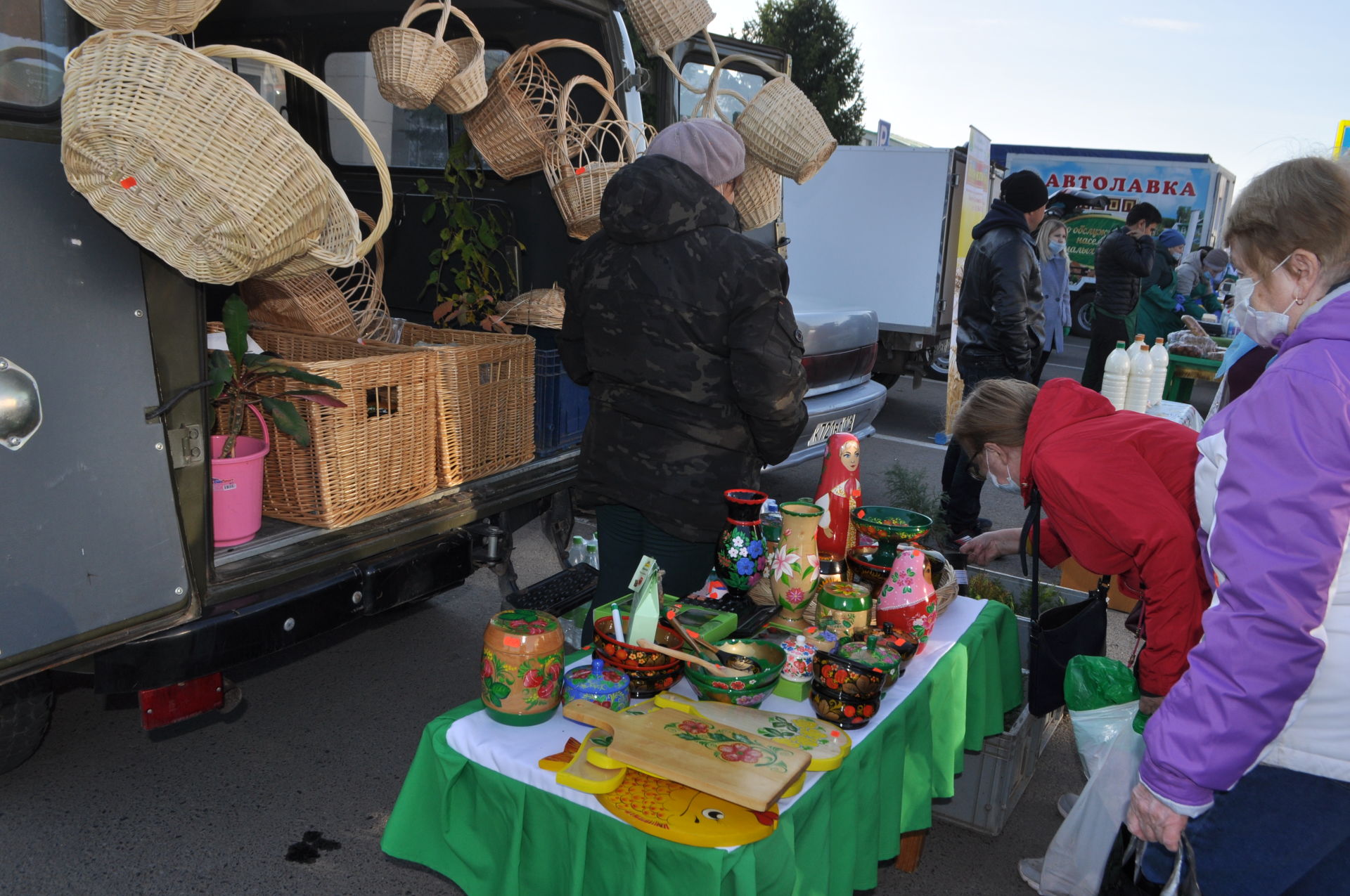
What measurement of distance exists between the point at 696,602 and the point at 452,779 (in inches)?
28.9

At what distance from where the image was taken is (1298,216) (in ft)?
4.75

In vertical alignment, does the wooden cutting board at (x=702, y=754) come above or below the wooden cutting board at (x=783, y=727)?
above

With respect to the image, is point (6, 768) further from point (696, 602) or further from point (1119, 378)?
point (1119, 378)

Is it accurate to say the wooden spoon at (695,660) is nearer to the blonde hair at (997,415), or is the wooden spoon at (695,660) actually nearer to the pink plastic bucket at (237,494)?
the blonde hair at (997,415)

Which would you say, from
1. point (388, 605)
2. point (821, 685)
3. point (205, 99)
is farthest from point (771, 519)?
point (205, 99)

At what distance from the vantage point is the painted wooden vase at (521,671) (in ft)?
5.53

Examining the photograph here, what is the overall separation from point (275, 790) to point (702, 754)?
198 centimetres

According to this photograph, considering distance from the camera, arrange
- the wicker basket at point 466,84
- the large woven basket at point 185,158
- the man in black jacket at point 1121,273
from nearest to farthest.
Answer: the large woven basket at point 185,158 → the wicker basket at point 466,84 → the man in black jacket at point 1121,273

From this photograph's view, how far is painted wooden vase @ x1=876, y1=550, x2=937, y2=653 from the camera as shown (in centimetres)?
213

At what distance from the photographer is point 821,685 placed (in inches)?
70.7

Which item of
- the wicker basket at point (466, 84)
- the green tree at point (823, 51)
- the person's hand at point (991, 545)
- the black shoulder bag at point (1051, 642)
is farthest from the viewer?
the green tree at point (823, 51)

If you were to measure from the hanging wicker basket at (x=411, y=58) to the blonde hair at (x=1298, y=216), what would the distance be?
2.37 meters

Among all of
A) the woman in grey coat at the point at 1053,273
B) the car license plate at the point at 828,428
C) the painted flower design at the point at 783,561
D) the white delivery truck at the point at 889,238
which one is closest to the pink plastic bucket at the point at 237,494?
the painted flower design at the point at 783,561

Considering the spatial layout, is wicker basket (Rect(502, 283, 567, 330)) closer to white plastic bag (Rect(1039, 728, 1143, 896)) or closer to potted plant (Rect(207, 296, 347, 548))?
potted plant (Rect(207, 296, 347, 548))
